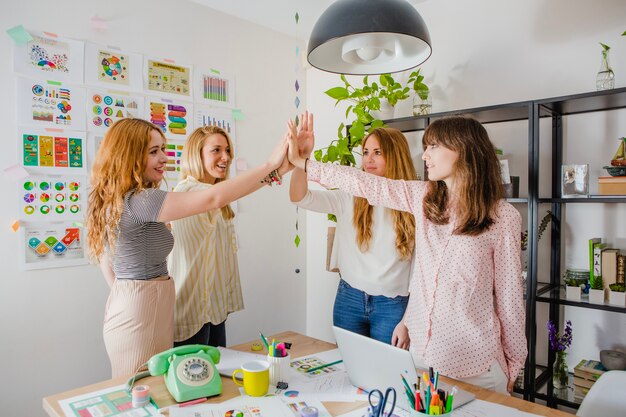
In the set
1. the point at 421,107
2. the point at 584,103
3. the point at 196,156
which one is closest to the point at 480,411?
the point at 196,156

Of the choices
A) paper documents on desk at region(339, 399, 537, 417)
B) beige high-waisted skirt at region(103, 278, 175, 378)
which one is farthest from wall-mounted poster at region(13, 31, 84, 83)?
paper documents on desk at region(339, 399, 537, 417)

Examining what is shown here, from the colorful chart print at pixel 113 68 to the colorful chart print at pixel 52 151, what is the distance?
1.29 ft

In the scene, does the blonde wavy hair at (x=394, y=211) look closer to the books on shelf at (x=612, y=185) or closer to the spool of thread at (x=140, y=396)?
the books on shelf at (x=612, y=185)

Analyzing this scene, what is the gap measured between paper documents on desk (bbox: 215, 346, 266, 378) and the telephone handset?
76 mm

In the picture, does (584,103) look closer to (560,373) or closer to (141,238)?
(560,373)

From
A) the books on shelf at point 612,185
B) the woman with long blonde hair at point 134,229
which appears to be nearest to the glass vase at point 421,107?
the books on shelf at point 612,185

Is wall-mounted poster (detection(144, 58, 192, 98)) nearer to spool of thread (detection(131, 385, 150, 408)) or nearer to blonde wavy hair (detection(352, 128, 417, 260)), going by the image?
blonde wavy hair (detection(352, 128, 417, 260))

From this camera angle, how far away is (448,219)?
62.2 inches

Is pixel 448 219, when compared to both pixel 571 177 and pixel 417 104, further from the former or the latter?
pixel 417 104

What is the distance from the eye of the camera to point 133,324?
5.50 feet

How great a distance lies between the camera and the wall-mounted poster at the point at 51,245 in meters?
2.44

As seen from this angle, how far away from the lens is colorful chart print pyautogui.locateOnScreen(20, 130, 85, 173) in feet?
8.02

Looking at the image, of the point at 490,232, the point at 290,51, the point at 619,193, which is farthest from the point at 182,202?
the point at 290,51

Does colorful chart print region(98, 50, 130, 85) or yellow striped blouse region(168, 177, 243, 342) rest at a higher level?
colorful chart print region(98, 50, 130, 85)
